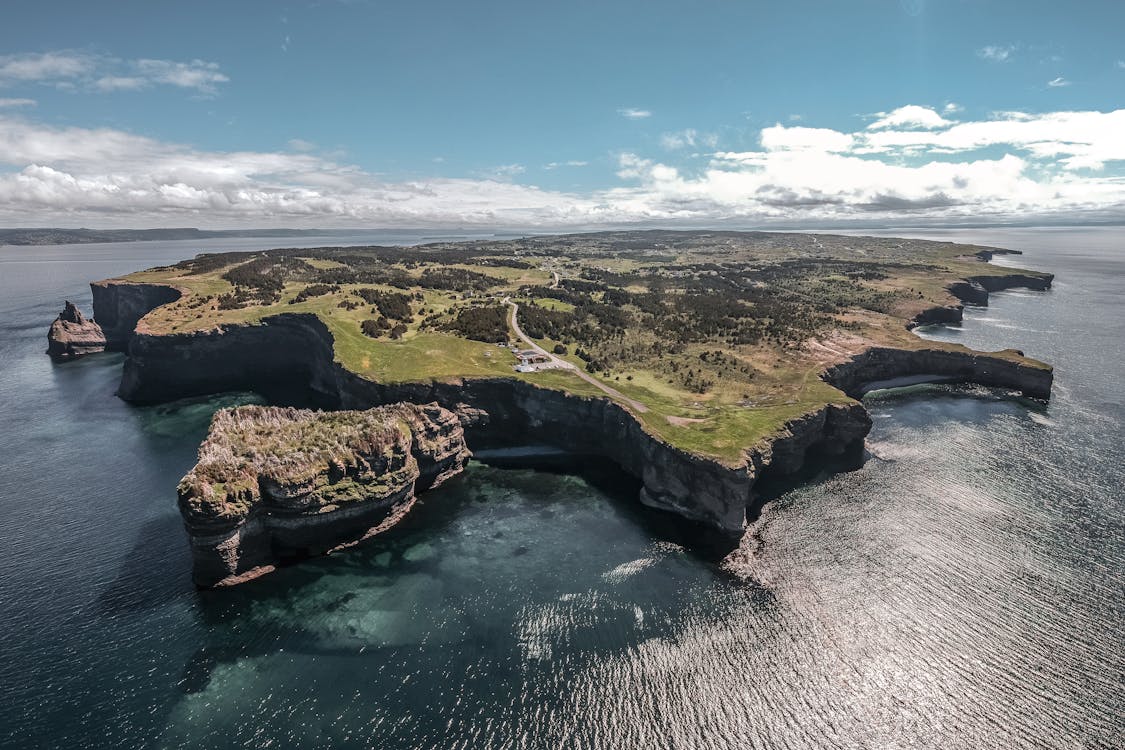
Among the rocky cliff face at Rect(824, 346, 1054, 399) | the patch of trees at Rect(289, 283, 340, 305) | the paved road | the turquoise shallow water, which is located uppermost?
the patch of trees at Rect(289, 283, 340, 305)

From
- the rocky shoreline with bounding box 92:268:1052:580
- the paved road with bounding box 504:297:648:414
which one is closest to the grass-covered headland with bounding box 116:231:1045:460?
the paved road with bounding box 504:297:648:414

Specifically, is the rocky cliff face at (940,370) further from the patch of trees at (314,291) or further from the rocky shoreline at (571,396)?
the patch of trees at (314,291)

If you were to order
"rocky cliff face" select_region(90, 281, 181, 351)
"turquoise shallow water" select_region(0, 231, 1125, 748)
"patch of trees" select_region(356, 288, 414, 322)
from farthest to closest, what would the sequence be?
"rocky cliff face" select_region(90, 281, 181, 351)
"patch of trees" select_region(356, 288, 414, 322)
"turquoise shallow water" select_region(0, 231, 1125, 748)

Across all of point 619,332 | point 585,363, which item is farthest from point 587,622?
point 619,332

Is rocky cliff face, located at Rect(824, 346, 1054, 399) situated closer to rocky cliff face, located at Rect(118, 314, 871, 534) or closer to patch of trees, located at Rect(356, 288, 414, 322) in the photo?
rocky cliff face, located at Rect(118, 314, 871, 534)

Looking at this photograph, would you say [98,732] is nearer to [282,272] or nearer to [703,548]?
[703,548]

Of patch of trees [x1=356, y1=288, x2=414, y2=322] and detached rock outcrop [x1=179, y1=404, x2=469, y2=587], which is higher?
patch of trees [x1=356, y1=288, x2=414, y2=322]

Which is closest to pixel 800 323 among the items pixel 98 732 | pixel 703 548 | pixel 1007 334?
pixel 1007 334
